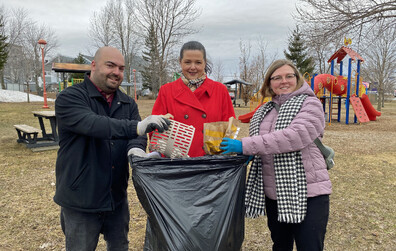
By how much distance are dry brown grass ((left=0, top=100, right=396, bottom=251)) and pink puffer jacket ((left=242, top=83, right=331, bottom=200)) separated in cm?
130

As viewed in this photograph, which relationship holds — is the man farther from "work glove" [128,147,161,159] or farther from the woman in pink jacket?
the woman in pink jacket

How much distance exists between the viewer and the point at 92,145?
1482 millimetres

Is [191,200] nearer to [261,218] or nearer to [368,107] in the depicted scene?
[261,218]

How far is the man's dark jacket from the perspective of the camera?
4.43 feet

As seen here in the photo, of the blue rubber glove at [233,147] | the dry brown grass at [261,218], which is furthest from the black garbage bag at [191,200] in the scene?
the dry brown grass at [261,218]

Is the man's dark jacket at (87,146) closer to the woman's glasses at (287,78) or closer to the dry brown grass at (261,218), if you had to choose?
the woman's glasses at (287,78)

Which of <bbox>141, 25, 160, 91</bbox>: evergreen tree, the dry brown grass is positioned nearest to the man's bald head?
the dry brown grass

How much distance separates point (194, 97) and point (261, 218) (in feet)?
6.26

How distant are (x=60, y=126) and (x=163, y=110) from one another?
2.21ft

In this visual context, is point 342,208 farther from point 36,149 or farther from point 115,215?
point 36,149

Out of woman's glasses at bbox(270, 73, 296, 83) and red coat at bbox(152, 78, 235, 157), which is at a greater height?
woman's glasses at bbox(270, 73, 296, 83)

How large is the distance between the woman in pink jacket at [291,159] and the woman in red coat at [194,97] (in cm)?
37

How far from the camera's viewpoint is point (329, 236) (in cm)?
261

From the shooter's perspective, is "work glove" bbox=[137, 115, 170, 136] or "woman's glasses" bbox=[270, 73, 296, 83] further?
"woman's glasses" bbox=[270, 73, 296, 83]
